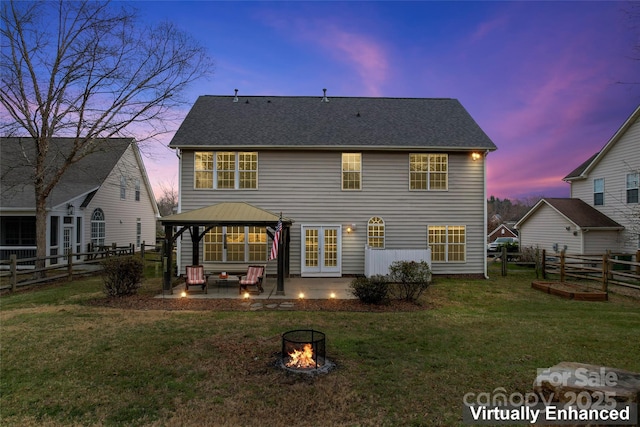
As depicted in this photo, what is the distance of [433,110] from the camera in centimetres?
1698

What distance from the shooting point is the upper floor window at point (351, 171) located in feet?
47.5

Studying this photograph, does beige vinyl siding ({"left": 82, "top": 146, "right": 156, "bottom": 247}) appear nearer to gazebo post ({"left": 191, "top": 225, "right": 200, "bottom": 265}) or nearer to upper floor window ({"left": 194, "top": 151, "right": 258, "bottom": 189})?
upper floor window ({"left": 194, "top": 151, "right": 258, "bottom": 189})

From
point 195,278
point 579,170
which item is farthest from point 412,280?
point 579,170

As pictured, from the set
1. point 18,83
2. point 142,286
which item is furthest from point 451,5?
point 18,83

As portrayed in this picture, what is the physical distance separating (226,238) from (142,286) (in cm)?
360

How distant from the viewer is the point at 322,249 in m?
14.3

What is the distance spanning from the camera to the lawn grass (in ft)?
13.3

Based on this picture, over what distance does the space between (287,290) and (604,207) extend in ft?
62.6

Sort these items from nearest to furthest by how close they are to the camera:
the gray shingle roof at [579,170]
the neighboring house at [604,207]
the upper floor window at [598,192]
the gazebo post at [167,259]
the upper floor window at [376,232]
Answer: the gazebo post at [167,259], the upper floor window at [376,232], the neighboring house at [604,207], the upper floor window at [598,192], the gray shingle roof at [579,170]

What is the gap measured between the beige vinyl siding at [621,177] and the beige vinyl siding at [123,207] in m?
27.9

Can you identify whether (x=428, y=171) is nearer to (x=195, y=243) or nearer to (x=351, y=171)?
(x=351, y=171)

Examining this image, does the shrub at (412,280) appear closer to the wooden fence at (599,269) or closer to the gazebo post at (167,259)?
the wooden fence at (599,269)

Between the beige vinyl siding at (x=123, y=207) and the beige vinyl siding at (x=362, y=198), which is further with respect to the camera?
the beige vinyl siding at (x=123, y=207)

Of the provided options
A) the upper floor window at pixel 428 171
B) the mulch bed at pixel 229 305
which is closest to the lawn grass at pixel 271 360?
the mulch bed at pixel 229 305
